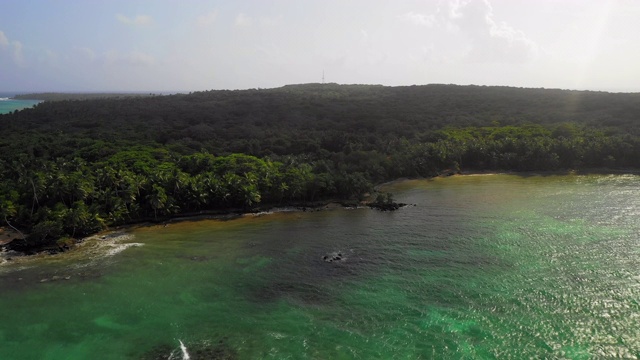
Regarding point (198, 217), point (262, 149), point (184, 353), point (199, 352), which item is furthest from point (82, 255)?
point (262, 149)

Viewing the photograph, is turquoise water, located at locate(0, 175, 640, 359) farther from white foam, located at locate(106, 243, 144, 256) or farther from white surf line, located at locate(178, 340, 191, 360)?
white surf line, located at locate(178, 340, 191, 360)

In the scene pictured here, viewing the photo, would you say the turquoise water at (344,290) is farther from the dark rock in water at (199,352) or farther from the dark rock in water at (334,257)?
the dark rock in water at (334,257)

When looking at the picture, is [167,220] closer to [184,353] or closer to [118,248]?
[118,248]

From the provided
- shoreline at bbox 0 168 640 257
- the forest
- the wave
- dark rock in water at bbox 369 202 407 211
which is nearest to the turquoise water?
the wave

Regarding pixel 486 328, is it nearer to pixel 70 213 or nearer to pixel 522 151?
pixel 70 213

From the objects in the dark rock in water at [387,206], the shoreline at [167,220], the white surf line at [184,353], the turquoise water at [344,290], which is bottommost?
the white surf line at [184,353]

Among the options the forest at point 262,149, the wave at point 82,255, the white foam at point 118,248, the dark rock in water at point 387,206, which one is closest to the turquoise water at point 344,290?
the white foam at point 118,248
